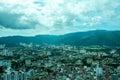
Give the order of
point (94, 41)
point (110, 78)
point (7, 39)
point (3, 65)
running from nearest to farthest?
point (110, 78) < point (3, 65) < point (94, 41) < point (7, 39)

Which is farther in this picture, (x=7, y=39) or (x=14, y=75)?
(x=7, y=39)

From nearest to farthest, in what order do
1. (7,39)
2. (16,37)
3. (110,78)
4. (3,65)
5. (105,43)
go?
1. (110,78)
2. (3,65)
3. (105,43)
4. (7,39)
5. (16,37)

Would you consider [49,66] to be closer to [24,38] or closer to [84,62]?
[84,62]

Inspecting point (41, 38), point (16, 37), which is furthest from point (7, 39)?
point (41, 38)

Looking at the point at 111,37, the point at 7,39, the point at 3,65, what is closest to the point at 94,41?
the point at 111,37

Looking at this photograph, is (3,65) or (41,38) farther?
(41,38)

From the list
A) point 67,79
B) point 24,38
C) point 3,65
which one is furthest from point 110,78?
point 24,38

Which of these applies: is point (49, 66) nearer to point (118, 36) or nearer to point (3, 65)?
point (3, 65)

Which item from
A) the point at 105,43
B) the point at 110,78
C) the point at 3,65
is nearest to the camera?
the point at 110,78

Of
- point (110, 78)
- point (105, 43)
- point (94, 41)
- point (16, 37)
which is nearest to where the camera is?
point (110, 78)
